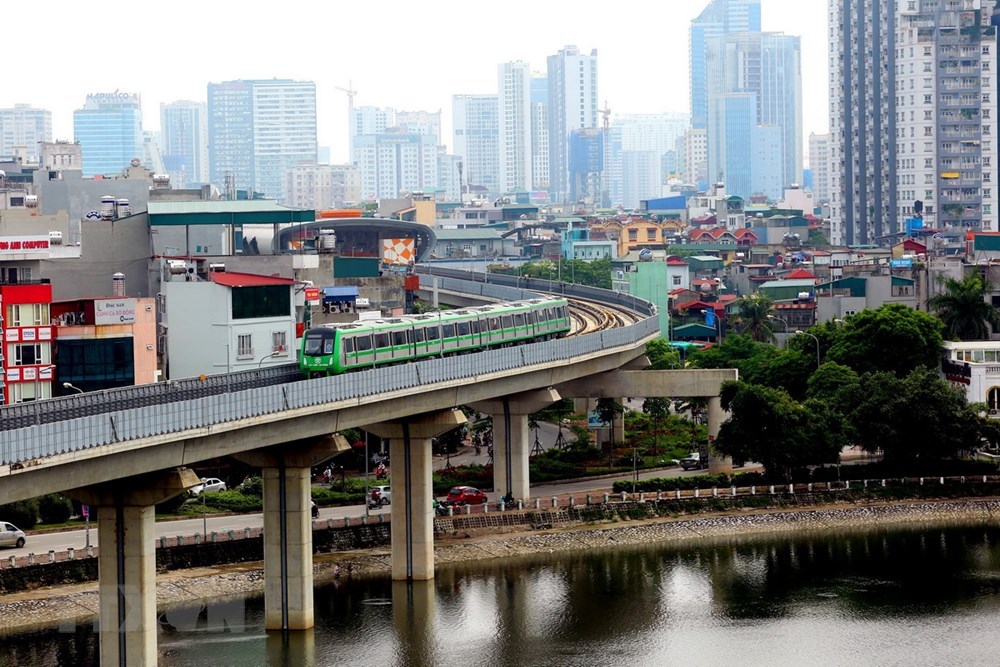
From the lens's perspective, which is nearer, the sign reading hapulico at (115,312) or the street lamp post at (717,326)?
the sign reading hapulico at (115,312)

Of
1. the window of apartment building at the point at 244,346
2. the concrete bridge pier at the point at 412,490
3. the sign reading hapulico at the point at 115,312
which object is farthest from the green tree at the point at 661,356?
the concrete bridge pier at the point at 412,490

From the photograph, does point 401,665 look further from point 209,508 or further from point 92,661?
point 209,508

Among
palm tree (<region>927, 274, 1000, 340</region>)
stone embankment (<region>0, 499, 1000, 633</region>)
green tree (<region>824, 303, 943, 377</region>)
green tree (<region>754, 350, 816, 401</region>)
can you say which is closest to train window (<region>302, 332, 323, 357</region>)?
stone embankment (<region>0, 499, 1000, 633</region>)

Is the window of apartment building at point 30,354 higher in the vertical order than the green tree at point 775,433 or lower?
higher

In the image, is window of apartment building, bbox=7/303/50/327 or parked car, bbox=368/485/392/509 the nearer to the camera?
window of apartment building, bbox=7/303/50/327

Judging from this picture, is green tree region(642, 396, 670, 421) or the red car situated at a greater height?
green tree region(642, 396, 670, 421)

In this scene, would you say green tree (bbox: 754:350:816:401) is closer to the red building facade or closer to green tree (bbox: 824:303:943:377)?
green tree (bbox: 824:303:943:377)

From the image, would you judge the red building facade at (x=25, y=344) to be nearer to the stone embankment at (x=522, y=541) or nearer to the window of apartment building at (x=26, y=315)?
the window of apartment building at (x=26, y=315)
